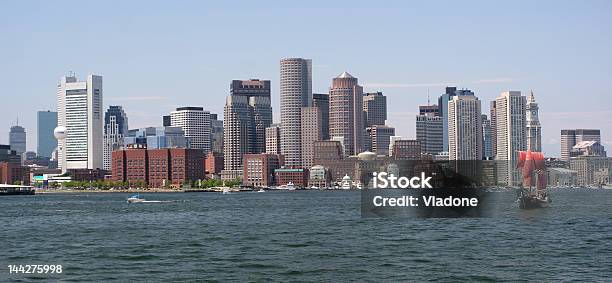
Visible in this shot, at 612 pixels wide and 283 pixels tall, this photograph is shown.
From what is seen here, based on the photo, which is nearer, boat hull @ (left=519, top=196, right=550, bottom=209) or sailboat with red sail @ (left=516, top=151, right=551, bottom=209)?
sailboat with red sail @ (left=516, top=151, right=551, bottom=209)

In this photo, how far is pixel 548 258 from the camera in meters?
57.0

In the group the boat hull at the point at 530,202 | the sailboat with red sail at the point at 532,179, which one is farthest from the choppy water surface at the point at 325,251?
the boat hull at the point at 530,202

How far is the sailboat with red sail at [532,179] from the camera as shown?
10831 centimetres

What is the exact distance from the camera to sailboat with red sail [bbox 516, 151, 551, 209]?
10831 centimetres

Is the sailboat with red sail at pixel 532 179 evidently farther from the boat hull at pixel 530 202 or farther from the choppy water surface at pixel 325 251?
the choppy water surface at pixel 325 251

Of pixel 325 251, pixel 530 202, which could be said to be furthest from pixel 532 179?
pixel 325 251

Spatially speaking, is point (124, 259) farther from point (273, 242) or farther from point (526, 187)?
point (526, 187)

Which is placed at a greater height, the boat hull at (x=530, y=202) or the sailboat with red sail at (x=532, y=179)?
the sailboat with red sail at (x=532, y=179)

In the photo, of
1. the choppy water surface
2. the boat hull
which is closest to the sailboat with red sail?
the boat hull

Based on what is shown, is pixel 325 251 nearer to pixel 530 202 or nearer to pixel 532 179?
pixel 532 179

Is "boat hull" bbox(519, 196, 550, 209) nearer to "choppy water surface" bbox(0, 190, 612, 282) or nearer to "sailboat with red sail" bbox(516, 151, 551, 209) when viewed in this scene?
"sailboat with red sail" bbox(516, 151, 551, 209)

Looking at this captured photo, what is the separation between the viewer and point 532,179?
390 feet

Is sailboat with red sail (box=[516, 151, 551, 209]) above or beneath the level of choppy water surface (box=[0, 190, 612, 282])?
above

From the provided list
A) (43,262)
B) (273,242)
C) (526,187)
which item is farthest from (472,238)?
(526,187)
